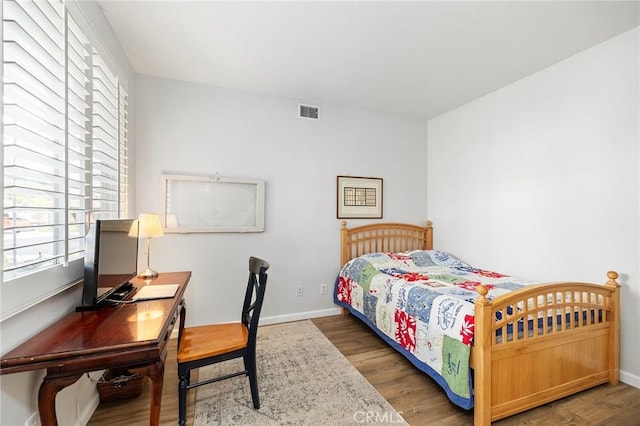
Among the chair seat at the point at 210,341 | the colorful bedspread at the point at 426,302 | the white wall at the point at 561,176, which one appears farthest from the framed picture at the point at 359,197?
the chair seat at the point at 210,341

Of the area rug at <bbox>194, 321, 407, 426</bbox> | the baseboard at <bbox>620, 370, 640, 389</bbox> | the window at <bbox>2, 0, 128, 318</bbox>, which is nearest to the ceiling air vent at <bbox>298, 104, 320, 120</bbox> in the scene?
the window at <bbox>2, 0, 128, 318</bbox>

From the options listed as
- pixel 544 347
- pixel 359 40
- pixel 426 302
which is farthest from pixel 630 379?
pixel 359 40

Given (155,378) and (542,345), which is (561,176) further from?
(155,378)

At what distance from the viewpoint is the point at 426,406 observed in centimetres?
187

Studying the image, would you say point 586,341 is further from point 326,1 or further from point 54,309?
point 54,309

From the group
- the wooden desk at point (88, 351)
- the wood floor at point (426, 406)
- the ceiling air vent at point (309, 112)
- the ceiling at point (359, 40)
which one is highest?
the ceiling at point (359, 40)

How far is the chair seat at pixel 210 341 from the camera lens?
1.63 meters

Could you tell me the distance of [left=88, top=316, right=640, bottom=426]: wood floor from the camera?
67.9 inches

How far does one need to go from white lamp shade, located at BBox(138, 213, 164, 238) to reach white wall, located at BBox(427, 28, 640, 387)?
340 centimetres

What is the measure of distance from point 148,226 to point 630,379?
3.96 metres

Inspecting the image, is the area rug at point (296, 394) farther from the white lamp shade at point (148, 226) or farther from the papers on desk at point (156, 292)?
the white lamp shade at point (148, 226)

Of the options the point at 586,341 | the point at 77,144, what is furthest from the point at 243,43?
the point at 586,341

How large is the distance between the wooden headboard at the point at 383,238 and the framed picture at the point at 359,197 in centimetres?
15

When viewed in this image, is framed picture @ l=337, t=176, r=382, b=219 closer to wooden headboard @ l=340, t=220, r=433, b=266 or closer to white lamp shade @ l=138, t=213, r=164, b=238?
wooden headboard @ l=340, t=220, r=433, b=266
